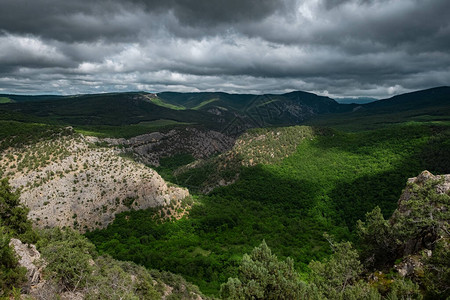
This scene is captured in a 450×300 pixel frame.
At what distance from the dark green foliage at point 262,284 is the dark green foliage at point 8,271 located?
692 inches

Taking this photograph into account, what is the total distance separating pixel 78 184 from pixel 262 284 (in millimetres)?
78081

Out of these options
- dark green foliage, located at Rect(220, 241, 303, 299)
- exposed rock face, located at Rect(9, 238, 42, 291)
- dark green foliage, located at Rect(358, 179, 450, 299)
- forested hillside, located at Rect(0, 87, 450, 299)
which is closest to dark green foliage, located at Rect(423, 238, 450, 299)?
dark green foliage, located at Rect(358, 179, 450, 299)

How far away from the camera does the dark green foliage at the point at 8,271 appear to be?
62.9ft

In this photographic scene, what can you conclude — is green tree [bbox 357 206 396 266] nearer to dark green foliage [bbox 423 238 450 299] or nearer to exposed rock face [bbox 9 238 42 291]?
dark green foliage [bbox 423 238 450 299]

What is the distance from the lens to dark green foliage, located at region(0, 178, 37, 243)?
104 feet

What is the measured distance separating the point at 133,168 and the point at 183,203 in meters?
24.1

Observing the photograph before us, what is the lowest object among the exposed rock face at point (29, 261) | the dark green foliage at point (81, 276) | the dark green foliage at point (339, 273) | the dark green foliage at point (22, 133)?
the dark green foliage at point (339, 273)

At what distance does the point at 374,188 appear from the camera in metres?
107

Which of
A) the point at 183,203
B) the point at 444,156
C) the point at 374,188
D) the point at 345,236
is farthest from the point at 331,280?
the point at 444,156

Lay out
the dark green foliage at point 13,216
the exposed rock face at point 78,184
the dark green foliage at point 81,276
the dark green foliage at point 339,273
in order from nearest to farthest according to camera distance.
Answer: the dark green foliage at point 81,276
the dark green foliage at point 339,273
the dark green foliage at point 13,216
the exposed rock face at point 78,184

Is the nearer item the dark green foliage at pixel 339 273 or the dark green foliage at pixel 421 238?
the dark green foliage at pixel 421 238

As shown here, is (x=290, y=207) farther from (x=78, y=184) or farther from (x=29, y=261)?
(x=29, y=261)

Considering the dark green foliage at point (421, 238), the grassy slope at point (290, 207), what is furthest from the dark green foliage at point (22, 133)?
the dark green foliage at point (421, 238)

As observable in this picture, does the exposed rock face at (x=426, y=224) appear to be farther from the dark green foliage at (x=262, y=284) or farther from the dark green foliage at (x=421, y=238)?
the dark green foliage at (x=262, y=284)
